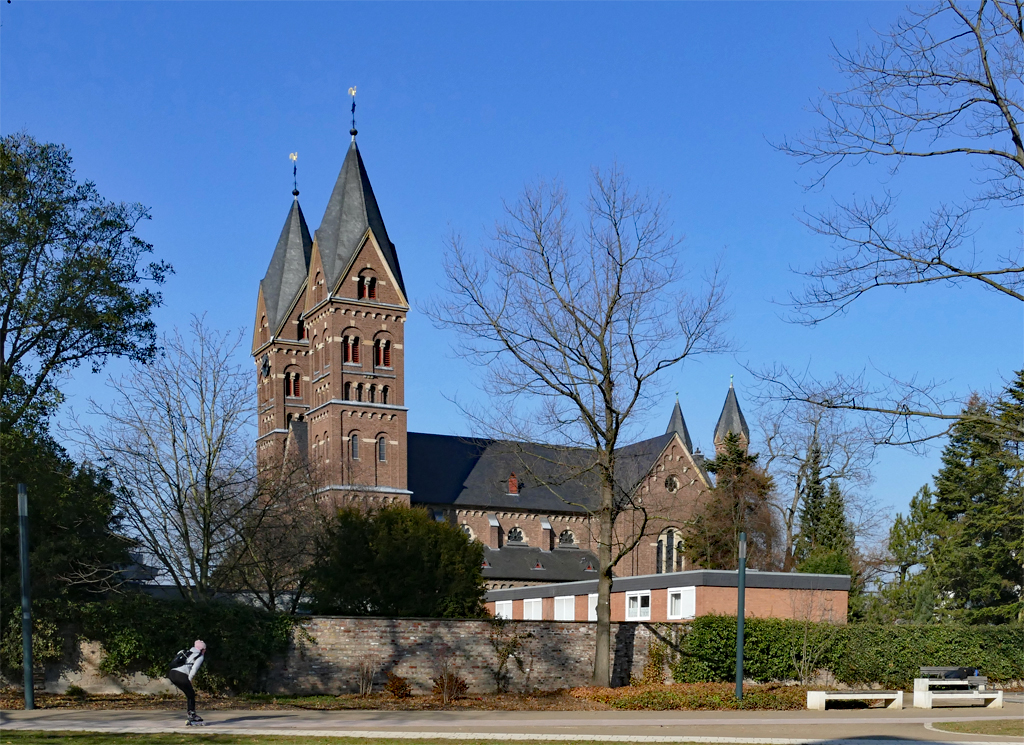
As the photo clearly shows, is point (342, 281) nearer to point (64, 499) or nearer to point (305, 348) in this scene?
point (305, 348)

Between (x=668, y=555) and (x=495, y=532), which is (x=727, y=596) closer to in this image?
(x=495, y=532)

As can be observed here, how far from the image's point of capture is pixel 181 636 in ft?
72.9

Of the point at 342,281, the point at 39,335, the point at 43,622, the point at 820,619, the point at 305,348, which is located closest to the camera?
the point at 43,622

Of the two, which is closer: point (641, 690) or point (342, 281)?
point (641, 690)

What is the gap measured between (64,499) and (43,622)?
2567mm

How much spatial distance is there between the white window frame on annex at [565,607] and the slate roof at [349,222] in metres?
35.6

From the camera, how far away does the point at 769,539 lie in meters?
54.8

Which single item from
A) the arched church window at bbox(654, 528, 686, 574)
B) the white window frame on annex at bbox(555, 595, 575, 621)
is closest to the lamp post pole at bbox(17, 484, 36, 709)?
the white window frame on annex at bbox(555, 595, 575, 621)

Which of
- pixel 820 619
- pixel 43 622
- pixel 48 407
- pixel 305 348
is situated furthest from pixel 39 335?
pixel 305 348

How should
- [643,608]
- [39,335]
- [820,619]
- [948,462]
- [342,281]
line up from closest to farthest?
[39,335] < [820,619] < [643,608] < [948,462] < [342,281]

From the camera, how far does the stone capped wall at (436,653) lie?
76.4 ft

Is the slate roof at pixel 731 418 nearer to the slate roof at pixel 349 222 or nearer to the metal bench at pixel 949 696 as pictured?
the slate roof at pixel 349 222

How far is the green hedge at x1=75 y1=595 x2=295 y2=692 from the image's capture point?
71.9 ft

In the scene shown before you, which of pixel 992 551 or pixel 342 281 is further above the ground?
pixel 342 281
